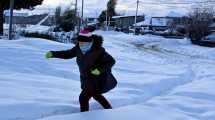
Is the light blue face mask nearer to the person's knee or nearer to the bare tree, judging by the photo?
the person's knee

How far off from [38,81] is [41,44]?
8203 mm

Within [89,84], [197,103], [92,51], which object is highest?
[92,51]

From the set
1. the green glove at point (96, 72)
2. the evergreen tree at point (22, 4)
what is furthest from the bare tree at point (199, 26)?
the green glove at point (96, 72)

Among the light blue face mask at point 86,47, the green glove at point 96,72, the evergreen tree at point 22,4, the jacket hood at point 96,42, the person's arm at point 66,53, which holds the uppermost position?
the evergreen tree at point 22,4

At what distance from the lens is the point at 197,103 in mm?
7883

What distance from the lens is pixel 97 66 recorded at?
6184 mm

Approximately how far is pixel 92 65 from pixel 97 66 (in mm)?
82

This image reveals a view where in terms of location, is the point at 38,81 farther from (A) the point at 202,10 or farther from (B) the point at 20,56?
(A) the point at 202,10

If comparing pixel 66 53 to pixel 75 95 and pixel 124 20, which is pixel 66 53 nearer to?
pixel 75 95

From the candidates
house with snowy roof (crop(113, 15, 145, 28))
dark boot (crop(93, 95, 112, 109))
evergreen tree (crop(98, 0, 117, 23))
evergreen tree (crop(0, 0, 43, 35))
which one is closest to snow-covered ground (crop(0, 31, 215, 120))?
dark boot (crop(93, 95, 112, 109))

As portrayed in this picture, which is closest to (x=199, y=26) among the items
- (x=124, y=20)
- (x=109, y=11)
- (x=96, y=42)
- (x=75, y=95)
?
(x=75, y=95)

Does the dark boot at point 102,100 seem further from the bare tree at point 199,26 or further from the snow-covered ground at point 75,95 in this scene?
the bare tree at point 199,26

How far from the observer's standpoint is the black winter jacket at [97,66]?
6203 mm

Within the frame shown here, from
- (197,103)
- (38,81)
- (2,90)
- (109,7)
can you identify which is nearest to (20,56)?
(38,81)
